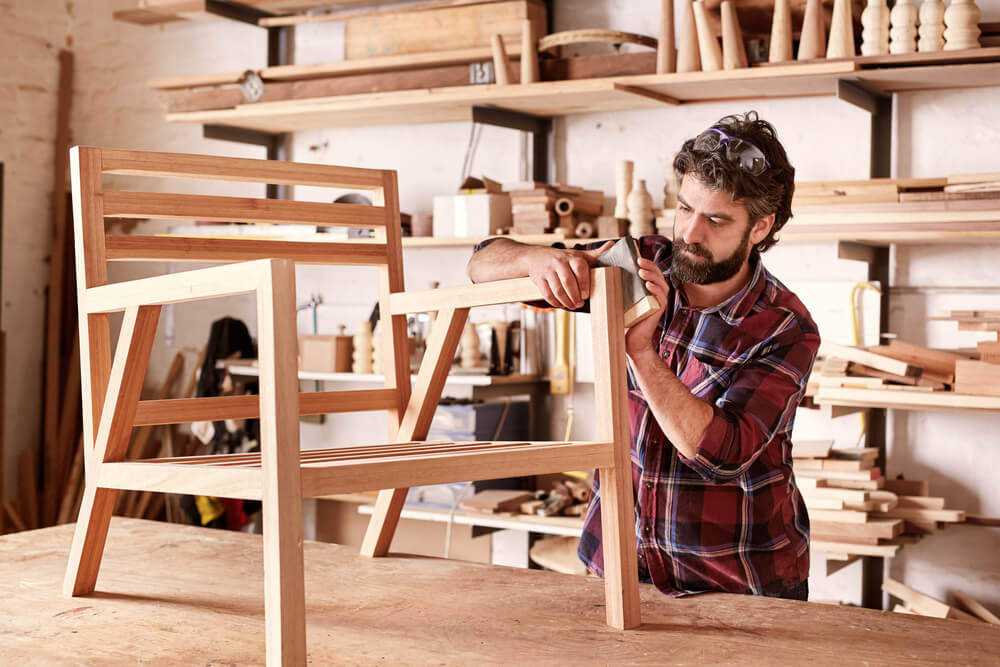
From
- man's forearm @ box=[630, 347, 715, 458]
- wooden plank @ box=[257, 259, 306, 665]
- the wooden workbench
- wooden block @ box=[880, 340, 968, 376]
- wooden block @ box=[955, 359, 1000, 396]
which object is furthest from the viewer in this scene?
wooden block @ box=[880, 340, 968, 376]

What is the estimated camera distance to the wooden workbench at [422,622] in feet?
3.46

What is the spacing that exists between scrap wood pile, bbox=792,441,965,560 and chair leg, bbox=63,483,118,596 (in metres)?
2.08

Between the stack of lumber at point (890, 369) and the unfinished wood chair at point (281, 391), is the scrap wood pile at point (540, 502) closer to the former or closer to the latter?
the stack of lumber at point (890, 369)

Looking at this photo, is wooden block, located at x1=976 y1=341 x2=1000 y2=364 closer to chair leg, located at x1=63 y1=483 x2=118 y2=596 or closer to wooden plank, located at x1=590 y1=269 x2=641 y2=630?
wooden plank, located at x1=590 y1=269 x2=641 y2=630

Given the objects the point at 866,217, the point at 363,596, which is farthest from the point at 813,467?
the point at 363,596

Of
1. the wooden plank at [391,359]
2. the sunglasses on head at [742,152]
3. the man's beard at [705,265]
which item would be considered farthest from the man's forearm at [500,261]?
the sunglasses on head at [742,152]

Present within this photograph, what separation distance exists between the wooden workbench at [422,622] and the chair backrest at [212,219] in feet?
0.73

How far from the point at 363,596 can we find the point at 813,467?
1.96m

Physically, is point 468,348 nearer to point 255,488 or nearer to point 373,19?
point 373,19

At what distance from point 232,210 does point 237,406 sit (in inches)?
10.5

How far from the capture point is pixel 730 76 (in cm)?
291

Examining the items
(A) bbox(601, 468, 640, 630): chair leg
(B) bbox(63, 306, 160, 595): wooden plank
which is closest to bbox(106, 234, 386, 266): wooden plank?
(B) bbox(63, 306, 160, 595): wooden plank

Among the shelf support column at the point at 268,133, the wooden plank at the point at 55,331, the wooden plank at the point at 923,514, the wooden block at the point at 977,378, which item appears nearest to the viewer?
the wooden block at the point at 977,378

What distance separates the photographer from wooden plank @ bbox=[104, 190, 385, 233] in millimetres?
1305
